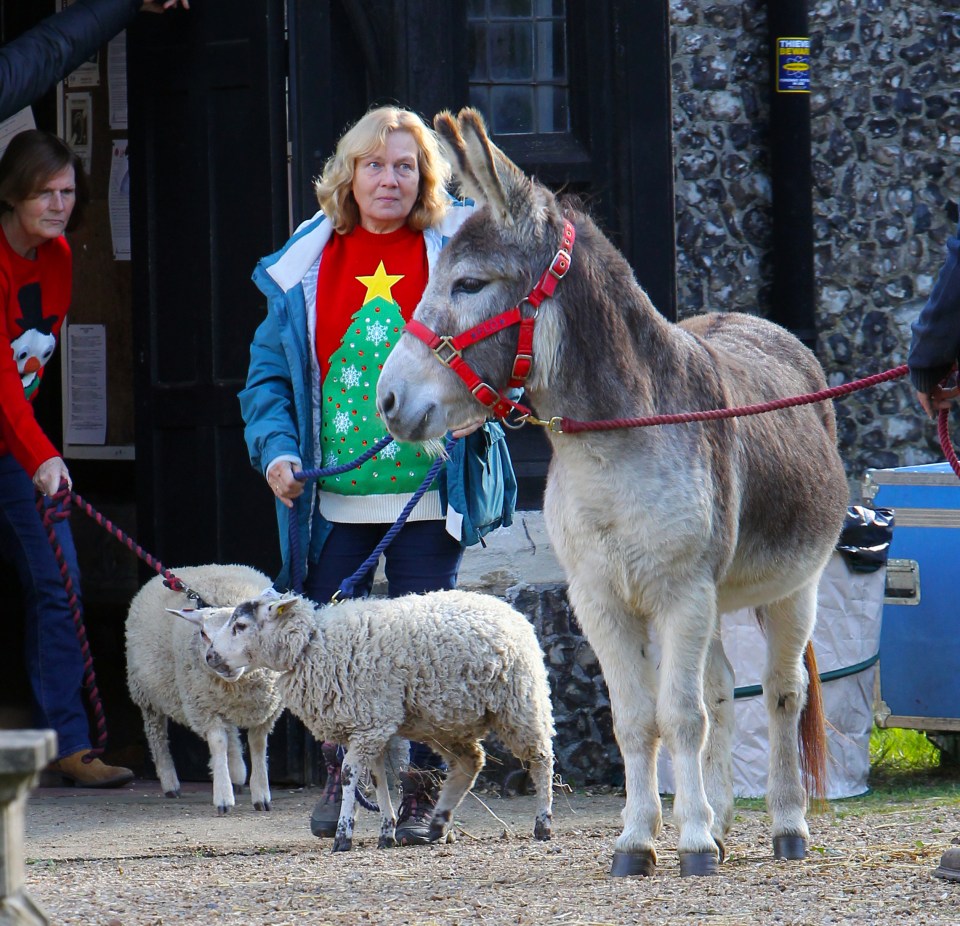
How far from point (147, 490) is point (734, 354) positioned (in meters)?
3.13

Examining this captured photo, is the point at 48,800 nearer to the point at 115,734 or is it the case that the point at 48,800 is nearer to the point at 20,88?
the point at 115,734

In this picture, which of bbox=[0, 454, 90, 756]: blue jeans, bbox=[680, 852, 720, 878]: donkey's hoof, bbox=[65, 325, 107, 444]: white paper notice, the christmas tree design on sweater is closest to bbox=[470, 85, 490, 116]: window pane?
the christmas tree design on sweater

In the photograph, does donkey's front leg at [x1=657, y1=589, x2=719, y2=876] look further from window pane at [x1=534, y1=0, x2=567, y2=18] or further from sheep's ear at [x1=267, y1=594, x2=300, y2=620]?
window pane at [x1=534, y1=0, x2=567, y2=18]

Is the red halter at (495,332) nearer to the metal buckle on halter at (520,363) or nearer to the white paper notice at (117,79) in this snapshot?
the metal buckle on halter at (520,363)

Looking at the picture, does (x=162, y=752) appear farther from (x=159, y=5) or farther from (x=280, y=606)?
(x=159, y=5)

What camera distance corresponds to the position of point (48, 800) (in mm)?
6449

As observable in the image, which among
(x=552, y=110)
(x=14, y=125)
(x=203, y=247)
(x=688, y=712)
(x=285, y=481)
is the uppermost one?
(x=14, y=125)

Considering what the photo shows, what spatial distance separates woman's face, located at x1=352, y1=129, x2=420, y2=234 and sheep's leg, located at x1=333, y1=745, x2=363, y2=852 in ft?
5.62

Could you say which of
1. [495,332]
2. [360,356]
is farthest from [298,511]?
[495,332]

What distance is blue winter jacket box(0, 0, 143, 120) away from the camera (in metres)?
6.12

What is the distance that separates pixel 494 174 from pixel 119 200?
18.1 feet

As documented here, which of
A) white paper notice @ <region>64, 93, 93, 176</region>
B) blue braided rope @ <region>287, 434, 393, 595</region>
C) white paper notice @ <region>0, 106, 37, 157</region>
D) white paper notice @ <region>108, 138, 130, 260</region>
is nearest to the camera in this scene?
blue braided rope @ <region>287, 434, 393, 595</region>

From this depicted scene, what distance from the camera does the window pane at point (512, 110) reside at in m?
6.88

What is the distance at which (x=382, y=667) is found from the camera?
498 cm
